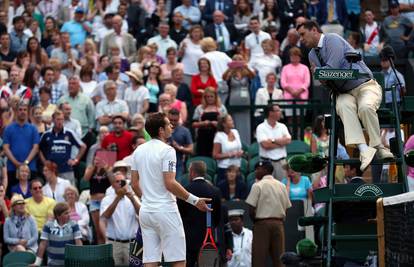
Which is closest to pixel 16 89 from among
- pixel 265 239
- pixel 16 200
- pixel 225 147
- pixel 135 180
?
pixel 16 200

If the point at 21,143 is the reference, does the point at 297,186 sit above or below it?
below

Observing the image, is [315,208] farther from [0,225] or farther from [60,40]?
[60,40]

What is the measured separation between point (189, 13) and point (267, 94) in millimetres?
4622

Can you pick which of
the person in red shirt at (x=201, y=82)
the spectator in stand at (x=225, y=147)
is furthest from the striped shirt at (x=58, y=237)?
the person in red shirt at (x=201, y=82)

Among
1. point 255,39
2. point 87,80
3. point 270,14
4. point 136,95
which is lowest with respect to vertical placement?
point 136,95

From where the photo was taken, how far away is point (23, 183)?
19891mm

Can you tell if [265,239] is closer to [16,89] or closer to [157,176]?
[157,176]

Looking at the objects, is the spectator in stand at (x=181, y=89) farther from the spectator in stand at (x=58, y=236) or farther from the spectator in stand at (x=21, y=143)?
the spectator in stand at (x=58, y=236)

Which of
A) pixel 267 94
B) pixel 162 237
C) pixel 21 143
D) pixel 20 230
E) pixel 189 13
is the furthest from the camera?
pixel 189 13

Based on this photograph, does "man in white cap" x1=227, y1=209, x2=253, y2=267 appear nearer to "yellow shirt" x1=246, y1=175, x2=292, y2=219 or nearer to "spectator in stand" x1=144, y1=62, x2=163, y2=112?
"yellow shirt" x1=246, y1=175, x2=292, y2=219

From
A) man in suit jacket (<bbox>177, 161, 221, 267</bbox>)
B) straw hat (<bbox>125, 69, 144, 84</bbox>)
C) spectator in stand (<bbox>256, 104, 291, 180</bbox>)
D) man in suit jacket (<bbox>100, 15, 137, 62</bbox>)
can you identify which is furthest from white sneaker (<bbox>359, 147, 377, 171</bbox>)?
man in suit jacket (<bbox>100, 15, 137, 62</bbox>)

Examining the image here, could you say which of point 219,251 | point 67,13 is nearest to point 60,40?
point 67,13

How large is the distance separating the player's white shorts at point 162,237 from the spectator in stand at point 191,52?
1150cm

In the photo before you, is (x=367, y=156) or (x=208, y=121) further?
(x=208, y=121)
